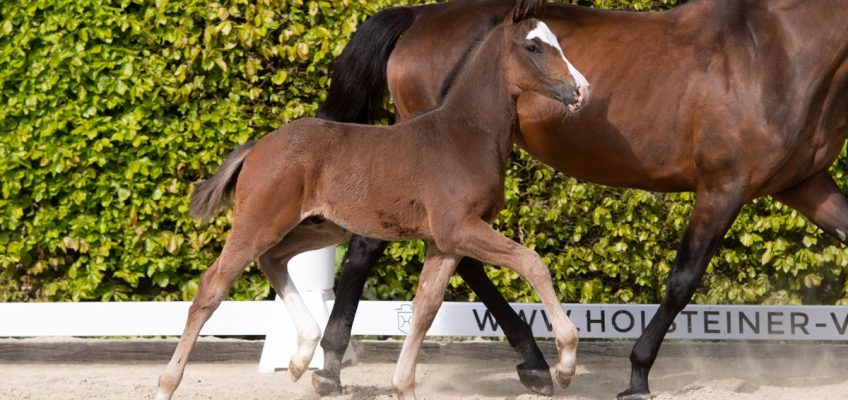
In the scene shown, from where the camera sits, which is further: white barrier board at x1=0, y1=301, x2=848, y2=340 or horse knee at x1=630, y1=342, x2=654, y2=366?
white barrier board at x1=0, y1=301, x2=848, y2=340

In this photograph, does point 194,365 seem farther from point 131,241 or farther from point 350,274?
point 350,274

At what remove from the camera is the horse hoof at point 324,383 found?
539cm

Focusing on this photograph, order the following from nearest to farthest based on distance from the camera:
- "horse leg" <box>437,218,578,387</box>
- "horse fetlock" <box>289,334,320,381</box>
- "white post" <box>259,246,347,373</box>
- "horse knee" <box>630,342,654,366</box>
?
"horse leg" <box>437,218,578,387</box>
"horse fetlock" <box>289,334,320,381</box>
"horse knee" <box>630,342,654,366</box>
"white post" <box>259,246,347,373</box>

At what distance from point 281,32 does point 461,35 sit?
1.26 metres

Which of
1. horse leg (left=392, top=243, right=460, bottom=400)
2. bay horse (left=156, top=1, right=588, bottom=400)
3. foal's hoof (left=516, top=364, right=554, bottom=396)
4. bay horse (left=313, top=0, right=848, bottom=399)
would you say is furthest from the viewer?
foal's hoof (left=516, top=364, right=554, bottom=396)

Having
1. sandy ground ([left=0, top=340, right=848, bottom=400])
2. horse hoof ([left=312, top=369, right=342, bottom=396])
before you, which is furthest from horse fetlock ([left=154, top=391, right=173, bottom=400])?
horse hoof ([left=312, top=369, right=342, bottom=396])

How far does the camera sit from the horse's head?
4.34m

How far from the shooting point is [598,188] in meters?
6.61

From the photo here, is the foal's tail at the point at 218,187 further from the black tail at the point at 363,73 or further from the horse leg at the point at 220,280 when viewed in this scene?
the black tail at the point at 363,73

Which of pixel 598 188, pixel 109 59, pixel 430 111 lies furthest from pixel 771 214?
pixel 109 59

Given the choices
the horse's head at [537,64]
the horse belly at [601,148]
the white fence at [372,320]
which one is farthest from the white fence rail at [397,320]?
the horse's head at [537,64]

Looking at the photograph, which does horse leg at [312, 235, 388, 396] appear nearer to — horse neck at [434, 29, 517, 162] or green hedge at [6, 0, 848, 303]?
green hedge at [6, 0, 848, 303]

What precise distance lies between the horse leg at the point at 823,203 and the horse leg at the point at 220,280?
2475 mm

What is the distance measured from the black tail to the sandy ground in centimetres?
136
